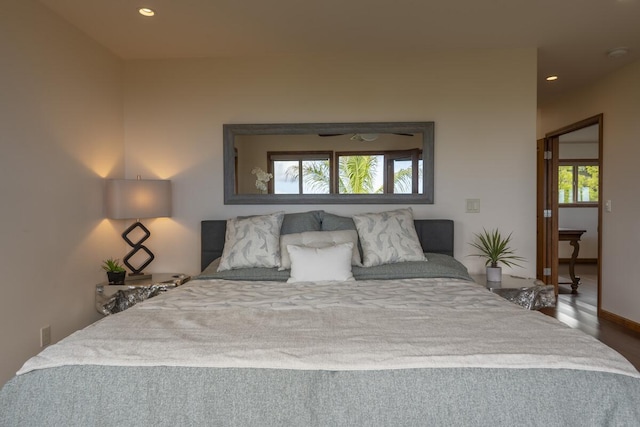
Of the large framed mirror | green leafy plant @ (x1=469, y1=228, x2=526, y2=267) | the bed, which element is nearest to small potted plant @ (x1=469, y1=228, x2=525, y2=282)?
green leafy plant @ (x1=469, y1=228, x2=526, y2=267)

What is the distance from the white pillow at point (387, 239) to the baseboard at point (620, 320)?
2.40m

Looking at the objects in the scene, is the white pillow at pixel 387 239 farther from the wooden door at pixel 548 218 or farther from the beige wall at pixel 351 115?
the wooden door at pixel 548 218

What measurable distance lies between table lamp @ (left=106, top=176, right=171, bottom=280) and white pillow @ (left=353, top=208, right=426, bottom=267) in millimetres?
1603

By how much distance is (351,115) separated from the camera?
343 cm

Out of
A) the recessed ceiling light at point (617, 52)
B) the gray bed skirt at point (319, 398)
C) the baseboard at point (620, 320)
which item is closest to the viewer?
the gray bed skirt at point (319, 398)

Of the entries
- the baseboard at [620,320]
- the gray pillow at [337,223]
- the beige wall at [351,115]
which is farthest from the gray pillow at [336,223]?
the baseboard at [620,320]

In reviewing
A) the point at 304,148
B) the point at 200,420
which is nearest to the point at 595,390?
the point at 200,420

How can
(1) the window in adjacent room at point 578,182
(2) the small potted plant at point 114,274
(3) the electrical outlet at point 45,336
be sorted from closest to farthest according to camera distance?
(3) the electrical outlet at point 45,336
(2) the small potted plant at point 114,274
(1) the window in adjacent room at point 578,182

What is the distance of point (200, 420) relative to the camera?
1.18m

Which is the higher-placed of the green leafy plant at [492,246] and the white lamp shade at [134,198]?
the white lamp shade at [134,198]

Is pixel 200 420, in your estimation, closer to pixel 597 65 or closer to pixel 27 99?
pixel 27 99

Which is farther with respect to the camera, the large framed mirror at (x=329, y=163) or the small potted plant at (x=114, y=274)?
the large framed mirror at (x=329, y=163)

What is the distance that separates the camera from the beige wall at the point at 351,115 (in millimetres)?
3365

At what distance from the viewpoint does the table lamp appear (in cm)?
307
